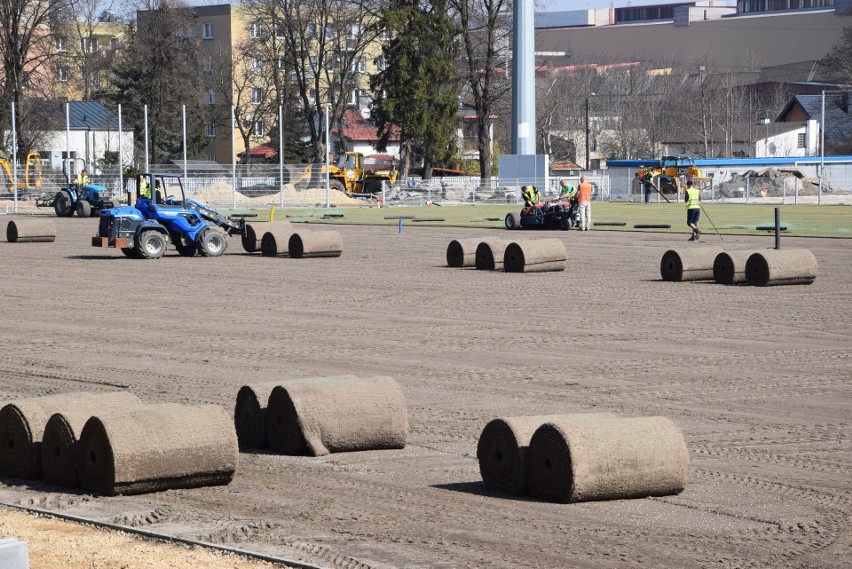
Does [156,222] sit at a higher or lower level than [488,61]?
lower

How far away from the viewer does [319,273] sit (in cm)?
2564

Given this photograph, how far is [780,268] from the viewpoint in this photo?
73.5 ft

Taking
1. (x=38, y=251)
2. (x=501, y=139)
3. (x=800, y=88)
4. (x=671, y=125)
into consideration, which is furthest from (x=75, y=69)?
(x=38, y=251)

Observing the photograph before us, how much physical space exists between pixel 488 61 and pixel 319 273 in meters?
54.2

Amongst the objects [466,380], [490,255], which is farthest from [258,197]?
[466,380]

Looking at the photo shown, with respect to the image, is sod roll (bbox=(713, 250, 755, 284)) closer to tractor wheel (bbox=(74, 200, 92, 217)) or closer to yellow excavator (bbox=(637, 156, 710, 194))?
tractor wheel (bbox=(74, 200, 92, 217))

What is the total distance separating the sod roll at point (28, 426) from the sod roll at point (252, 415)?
1050 millimetres

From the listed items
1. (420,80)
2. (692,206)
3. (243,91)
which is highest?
(243,91)

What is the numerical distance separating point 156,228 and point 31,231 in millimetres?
8278

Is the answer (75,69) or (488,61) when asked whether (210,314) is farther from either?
(75,69)

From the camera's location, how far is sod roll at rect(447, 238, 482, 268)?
27.0 metres

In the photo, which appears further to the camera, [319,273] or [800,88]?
[800,88]

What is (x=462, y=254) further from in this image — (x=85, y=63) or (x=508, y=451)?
(x=85, y=63)

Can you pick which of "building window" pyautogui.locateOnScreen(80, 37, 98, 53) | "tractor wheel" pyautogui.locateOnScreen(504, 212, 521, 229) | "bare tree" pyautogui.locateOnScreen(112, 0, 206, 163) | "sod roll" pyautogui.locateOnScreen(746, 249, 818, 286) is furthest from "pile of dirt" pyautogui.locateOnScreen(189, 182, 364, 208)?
"building window" pyautogui.locateOnScreen(80, 37, 98, 53)
